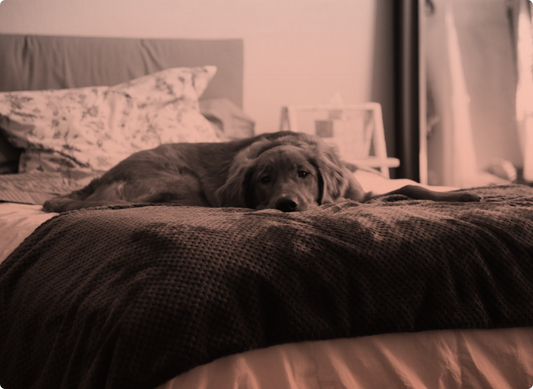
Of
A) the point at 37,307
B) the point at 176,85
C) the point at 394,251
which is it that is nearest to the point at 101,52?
the point at 176,85

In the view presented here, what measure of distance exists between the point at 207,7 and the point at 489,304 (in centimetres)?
361

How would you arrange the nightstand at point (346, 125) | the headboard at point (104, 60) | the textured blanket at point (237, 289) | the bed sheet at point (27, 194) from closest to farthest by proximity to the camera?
the textured blanket at point (237, 289) → the bed sheet at point (27, 194) → the headboard at point (104, 60) → the nightstand at point (346, 125)

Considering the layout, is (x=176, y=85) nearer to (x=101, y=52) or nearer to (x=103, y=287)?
(x=101, y=52)

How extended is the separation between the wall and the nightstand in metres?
0.16

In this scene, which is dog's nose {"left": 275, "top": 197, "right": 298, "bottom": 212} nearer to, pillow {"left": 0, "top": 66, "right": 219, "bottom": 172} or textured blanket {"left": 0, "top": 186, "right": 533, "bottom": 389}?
textured blanket {"left": 0, "top": 186, "right": 533, "bottom": 389}

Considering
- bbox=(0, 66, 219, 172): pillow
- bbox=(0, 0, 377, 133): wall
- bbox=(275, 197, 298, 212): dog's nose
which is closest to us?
bbox=(275, 197, 298, 212): dog's nose

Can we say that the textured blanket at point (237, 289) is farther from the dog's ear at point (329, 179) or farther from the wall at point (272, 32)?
the wall at point (272, 32)

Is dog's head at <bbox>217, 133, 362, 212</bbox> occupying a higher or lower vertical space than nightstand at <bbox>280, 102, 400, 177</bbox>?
lower

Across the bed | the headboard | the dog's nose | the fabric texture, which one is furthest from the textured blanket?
the headboard

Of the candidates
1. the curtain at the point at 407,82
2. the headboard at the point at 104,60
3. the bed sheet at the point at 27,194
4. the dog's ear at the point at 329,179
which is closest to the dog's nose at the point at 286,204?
the dog's ear at the point at 329,179

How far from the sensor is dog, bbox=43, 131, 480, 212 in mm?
2070

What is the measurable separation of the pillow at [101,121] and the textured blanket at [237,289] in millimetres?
1638

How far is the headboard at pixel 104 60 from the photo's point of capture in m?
3.26

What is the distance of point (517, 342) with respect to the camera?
91cm
